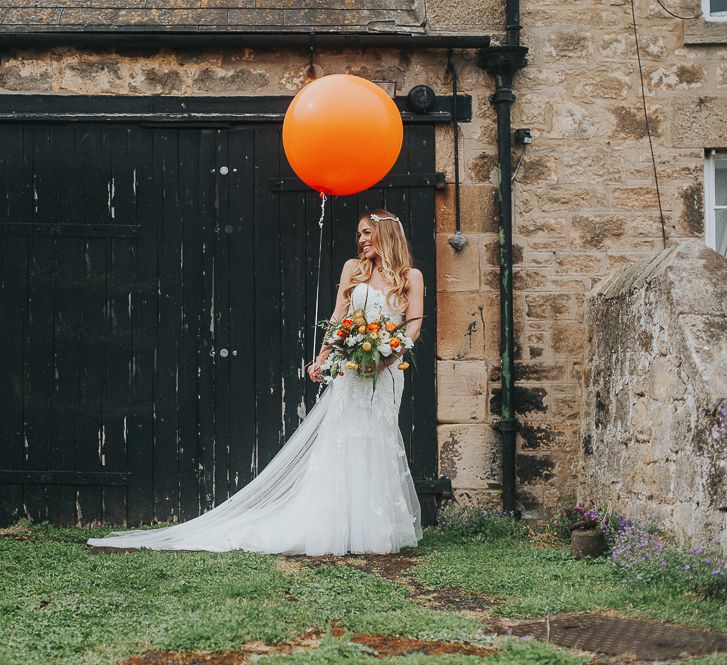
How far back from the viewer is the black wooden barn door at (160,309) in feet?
22.1

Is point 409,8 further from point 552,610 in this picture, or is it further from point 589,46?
point 552,610

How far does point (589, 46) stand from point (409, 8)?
4.24 ft

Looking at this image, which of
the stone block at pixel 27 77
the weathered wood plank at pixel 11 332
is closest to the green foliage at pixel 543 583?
the weathered wood plank at pixel 11 332

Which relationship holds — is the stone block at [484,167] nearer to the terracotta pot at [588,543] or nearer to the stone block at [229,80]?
the stone block at [229,80]

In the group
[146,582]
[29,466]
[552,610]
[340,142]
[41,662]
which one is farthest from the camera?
[29,466]

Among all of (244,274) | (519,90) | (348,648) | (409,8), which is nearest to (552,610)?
(348,648)

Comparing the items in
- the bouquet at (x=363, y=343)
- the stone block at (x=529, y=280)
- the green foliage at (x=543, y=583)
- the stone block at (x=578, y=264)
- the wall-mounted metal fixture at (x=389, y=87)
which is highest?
the wall-mounted metal fixture at (x=389, y=87)

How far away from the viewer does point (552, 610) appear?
14.4ft

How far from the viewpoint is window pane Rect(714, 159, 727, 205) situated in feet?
23.1

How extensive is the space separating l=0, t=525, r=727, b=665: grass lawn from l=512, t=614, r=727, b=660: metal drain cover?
0.44 ft

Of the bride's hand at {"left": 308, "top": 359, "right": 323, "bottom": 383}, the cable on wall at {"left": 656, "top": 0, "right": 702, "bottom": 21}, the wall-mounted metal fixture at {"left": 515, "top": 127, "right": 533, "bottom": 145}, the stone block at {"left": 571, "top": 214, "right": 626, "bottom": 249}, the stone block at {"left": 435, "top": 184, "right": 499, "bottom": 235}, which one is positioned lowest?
the bride's hand at {"left": 308, "top": 359, "right": 323, "bottom": 383}

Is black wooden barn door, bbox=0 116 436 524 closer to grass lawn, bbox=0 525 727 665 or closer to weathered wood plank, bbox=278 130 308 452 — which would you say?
weathered wood plank, bbox=278 130 308 452

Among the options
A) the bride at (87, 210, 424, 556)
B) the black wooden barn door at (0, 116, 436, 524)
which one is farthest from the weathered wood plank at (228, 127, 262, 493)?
the bride at (87, 210, 424, 556)

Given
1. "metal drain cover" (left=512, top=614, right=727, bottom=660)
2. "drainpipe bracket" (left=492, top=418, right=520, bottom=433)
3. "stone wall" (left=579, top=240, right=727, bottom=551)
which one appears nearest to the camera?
"metal drain cover" (left=512, top=614, right=727, bottom=660)
